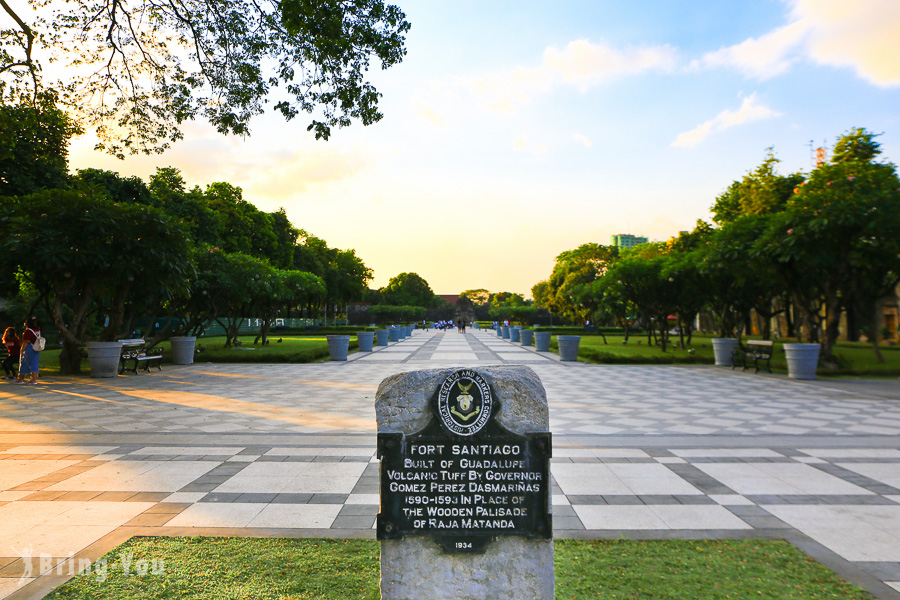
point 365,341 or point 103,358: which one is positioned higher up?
point 103,358

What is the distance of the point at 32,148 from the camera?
1925cm

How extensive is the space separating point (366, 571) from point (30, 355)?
43.6 feet

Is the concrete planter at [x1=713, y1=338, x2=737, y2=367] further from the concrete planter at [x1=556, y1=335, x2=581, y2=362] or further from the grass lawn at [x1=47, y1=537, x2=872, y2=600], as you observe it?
the grass lawn at [x1=47, y1=537, x2=872, y2=600]

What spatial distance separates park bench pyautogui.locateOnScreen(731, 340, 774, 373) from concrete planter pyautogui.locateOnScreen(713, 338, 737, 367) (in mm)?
219

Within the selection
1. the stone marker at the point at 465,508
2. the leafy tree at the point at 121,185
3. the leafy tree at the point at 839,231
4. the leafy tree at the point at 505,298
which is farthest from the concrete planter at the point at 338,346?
the leafy tree at the point at 505,298

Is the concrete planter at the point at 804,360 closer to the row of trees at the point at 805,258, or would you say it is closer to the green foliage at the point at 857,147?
the row of trees at the point at 805,258

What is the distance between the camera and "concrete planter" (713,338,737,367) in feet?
55.9

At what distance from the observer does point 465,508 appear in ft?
8.75

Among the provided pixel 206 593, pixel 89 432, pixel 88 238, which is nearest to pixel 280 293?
pixel 88 238

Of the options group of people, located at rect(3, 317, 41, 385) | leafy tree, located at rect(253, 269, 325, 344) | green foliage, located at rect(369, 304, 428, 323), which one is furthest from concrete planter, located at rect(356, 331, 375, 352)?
→ green foliage, located at rect(369, 304, 428, 323)

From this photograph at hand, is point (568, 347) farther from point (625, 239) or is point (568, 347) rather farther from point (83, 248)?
point (625, 239)

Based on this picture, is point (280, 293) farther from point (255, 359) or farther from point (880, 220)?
point (880, 220)

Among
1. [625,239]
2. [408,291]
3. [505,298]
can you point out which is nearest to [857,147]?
[408,291]

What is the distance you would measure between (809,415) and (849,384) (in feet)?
18.0
